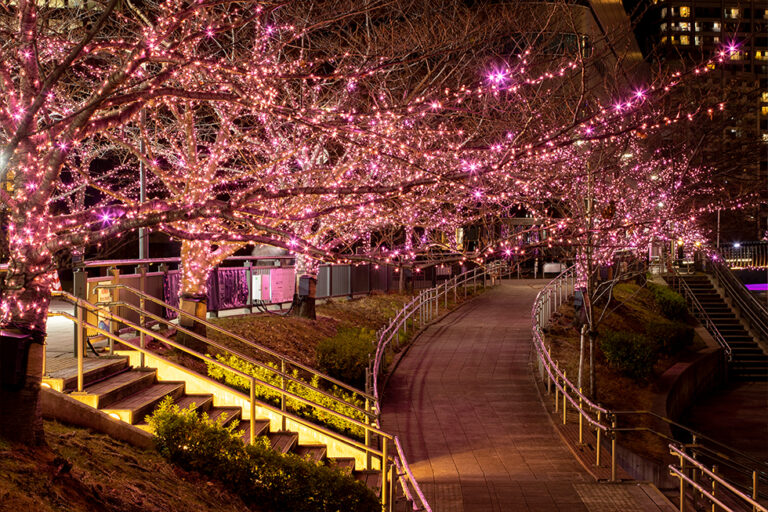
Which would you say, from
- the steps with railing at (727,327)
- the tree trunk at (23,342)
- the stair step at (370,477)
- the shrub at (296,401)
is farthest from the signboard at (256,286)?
the steps with railing at (727,327)

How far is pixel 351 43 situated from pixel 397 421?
822 centimetres

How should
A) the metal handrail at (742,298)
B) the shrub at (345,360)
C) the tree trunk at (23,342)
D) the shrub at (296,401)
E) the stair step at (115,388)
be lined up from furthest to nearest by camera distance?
the metal handrail at (742,298), the shrub at (345,360), the shrub at (296,401), the stair step at (115,388), the tree trunk at (23,342)

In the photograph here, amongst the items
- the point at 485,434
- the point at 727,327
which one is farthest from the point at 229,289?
the point at 727,327

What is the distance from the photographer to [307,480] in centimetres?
689

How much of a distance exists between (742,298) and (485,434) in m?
23.1

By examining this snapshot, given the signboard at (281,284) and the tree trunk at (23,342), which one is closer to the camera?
the tree trunk at (23,342)

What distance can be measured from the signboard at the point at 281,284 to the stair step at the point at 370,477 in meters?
10.3

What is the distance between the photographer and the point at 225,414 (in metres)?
8.77

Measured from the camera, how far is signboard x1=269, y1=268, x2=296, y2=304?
18.9 metres

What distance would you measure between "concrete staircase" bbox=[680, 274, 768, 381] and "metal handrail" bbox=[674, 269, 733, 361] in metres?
0.30

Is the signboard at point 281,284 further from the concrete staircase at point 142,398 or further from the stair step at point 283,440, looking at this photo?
the stair step at point 283,440

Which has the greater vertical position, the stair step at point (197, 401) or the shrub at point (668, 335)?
the stair step at point (197, 401)

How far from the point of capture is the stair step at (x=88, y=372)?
25.1ft

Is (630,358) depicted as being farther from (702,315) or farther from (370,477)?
(702,315)
